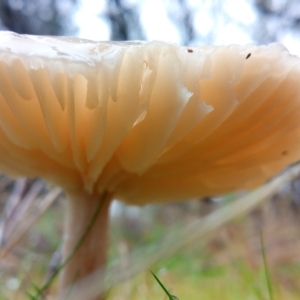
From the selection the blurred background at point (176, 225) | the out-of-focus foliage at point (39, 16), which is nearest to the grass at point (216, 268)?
Result: the blurred background at point (176, 225)

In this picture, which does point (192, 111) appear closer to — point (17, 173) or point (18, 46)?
point (18, 46)

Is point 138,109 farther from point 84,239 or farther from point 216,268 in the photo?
point 216,268

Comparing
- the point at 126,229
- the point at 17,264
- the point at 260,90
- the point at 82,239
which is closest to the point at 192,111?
the point at 260,90

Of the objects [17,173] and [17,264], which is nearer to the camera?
[17,173]

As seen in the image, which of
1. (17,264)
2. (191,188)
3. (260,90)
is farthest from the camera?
(17,264)

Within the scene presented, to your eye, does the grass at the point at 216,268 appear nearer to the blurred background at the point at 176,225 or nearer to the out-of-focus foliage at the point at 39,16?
the blurred background at the point at 176,225

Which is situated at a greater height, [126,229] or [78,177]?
[126,229]
